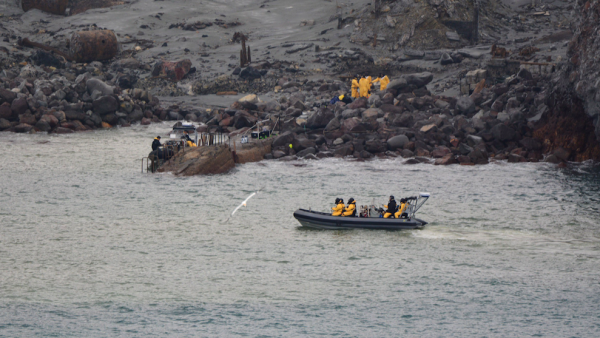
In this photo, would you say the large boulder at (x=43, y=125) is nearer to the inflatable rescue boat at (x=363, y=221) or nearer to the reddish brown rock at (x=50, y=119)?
the reddish brown rock at (x=50, y=119)

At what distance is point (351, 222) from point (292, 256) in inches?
173

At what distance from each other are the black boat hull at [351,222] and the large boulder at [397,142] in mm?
17054

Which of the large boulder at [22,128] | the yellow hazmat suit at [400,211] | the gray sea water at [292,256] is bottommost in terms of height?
the gray sea water at [292,256]

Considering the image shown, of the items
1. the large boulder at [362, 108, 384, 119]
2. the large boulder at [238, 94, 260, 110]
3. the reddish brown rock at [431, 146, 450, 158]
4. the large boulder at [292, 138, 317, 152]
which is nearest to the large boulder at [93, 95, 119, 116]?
the large boulder at [238, 94, 260, 110]

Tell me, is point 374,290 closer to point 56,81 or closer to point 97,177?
point 97,177

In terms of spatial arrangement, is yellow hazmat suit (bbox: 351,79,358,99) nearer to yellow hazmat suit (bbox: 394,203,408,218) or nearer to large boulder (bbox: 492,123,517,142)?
large boulder (bbox: 492,123,517,142)

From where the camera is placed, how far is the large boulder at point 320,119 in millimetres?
54906

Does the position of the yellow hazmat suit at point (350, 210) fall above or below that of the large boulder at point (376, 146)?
below

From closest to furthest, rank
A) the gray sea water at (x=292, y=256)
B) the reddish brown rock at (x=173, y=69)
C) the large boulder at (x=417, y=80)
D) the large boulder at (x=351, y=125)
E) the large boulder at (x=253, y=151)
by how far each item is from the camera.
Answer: the gray sea water at (x=292, y=256) → the large boulder at (x=253, y=151) → the large boulder at (x=351, y=125) → the large boulder at (x=417, y=80) → the reddish brown rock at (x=173, y=69)

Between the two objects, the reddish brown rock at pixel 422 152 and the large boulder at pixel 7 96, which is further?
the large boulder at pixel 7 96

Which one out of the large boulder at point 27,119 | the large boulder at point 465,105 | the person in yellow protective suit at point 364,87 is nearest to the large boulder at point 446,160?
the large boulder at point 465,105

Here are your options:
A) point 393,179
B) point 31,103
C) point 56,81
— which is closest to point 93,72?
point 56,81

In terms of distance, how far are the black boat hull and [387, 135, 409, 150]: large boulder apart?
1705 cm

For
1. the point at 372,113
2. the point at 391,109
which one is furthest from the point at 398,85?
the point at 372,113
